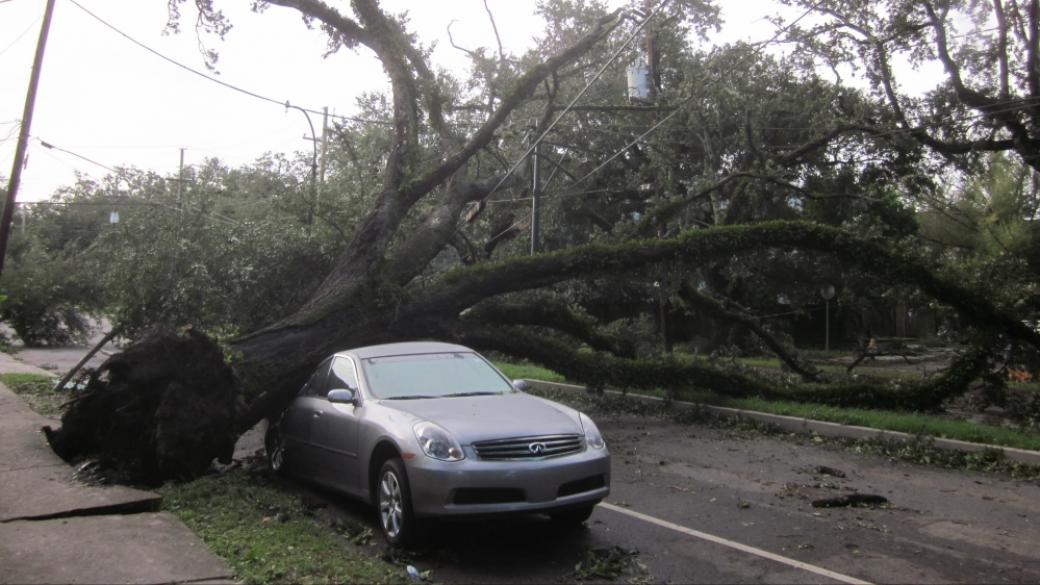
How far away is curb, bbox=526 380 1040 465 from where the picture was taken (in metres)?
9.91

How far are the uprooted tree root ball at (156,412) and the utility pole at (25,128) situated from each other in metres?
10.2

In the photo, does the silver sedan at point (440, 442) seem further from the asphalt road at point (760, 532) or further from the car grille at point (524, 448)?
the asphalt road at point (760, 532)

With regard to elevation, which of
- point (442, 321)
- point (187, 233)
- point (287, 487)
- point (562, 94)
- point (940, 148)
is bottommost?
point (287, 487)

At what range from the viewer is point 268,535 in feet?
21.0

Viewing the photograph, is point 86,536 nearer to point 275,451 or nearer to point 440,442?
point 440,442

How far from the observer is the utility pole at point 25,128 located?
1758cm

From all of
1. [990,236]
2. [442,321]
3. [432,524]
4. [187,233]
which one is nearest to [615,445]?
[442,321]

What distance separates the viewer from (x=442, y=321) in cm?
1357

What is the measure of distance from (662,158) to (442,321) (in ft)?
39.7

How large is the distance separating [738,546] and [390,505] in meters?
2.63

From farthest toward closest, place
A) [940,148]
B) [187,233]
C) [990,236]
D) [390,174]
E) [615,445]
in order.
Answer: [990,236] → [940,148] → [187,233] → [390,174] → [615,445]

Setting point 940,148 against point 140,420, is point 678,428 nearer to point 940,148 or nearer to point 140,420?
point 140,420

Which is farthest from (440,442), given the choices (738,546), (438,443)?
(738,546)

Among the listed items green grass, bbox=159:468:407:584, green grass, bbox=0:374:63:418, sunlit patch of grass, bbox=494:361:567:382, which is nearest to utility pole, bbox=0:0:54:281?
green grass, bbox=0:374:63:418
